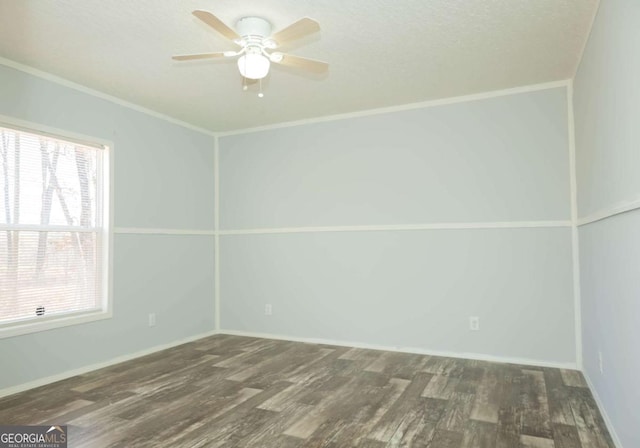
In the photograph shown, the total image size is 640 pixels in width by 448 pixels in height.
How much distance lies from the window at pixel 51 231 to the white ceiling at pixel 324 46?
25.2 inches

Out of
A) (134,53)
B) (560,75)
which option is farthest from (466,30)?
(134,53)

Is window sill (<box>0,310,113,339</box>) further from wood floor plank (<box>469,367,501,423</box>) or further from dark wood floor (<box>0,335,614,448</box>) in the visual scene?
wood floor plank (<box>469,367,501,423</box>)

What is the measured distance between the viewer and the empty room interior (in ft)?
7.89

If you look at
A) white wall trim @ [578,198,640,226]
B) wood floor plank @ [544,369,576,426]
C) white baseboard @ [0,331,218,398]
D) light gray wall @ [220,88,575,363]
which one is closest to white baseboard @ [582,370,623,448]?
wood floor plank @ [544,369,576,426]

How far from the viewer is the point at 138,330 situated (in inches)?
160

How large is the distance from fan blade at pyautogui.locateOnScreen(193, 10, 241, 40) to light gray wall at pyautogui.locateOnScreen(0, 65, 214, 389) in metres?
1.98

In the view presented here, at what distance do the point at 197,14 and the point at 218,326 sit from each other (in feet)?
12.8

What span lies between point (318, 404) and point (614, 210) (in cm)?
211

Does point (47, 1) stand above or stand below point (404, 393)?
above

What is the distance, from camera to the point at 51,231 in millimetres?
3393

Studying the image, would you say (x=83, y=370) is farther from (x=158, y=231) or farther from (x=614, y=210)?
(x=614, y=210)

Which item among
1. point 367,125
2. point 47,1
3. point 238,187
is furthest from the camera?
point 238,187

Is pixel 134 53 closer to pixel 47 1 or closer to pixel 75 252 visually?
pixel 47 1

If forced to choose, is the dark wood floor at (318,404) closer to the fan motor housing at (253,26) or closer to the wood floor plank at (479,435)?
the wood floor plank at (479,435)
